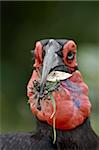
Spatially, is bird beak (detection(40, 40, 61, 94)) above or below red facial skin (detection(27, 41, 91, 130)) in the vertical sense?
above

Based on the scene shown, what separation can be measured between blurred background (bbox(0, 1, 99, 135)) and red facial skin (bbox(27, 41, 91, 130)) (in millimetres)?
3769

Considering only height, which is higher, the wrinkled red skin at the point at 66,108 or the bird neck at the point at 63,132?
the wrinkled red skin at the point at 66,108

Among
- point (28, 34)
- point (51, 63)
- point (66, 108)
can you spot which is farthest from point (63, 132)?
point (28, 34)

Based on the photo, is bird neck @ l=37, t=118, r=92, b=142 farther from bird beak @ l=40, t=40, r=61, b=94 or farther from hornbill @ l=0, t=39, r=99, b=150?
bird beak @ l=40, t=40, r=61, b=94

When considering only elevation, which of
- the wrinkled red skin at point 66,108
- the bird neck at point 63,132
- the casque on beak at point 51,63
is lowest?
the bird neck at point 63,132

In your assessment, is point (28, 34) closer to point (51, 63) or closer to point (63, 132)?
point (63, 132)

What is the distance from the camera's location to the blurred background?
7539 mm

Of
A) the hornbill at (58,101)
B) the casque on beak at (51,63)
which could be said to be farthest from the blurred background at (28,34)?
the casque on beak at (51,63)

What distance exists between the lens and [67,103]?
11.5 feet

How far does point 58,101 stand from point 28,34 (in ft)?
14.8

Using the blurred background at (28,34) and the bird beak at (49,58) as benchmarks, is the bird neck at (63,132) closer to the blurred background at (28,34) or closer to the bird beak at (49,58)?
the bird beak at (49,58)

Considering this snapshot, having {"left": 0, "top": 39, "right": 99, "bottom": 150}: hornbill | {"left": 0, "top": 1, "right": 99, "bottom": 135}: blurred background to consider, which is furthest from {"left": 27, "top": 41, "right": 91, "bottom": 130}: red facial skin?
{"left": 0, "top": 1, "right": 99, "bottom": 135}: blurred background

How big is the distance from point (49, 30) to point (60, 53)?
4284 mm

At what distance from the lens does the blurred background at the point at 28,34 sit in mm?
7539
